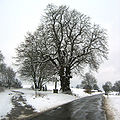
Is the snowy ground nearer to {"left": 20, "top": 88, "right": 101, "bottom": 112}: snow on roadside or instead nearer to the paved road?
{"left": 20, "top": 88, "right": 101, "bottom": 112}: snow on roadside

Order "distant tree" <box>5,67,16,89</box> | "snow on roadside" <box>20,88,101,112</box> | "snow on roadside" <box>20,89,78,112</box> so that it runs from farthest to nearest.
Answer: "distant tree" <box>5,67,16,89</box>, "snow on roadside" <box>20,88,101,112</box>, "snow on roadside" <box>20,89,78,112</box>

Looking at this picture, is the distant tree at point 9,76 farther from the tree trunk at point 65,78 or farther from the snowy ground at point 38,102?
the snowy ground at point 38,102

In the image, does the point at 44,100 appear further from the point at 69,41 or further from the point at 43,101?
the point at 69,41

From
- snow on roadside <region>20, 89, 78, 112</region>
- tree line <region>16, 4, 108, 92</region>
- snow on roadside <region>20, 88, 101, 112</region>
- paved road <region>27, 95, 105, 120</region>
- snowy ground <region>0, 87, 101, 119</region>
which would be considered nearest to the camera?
paved road <region>27, 95, 105, 120</region>

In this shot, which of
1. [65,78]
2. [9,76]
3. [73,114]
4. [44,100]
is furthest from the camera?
[9,76]

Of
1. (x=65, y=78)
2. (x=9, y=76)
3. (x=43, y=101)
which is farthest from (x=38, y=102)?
(x=9, y=76)

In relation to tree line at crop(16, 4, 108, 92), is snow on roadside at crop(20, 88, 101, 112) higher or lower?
lower

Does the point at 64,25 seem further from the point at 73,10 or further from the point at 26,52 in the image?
the point at 26,52

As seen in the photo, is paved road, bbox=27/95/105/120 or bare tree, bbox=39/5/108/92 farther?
bare tree, bbox=39/5/108/92

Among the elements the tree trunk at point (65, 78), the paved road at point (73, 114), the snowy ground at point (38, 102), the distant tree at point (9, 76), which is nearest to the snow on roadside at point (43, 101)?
the snowy ground at point (38, 102)

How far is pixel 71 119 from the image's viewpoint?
31.1 feet

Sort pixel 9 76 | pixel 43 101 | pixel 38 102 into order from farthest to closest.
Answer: pixel 9 76, pixel 43 101, pixel 38 102

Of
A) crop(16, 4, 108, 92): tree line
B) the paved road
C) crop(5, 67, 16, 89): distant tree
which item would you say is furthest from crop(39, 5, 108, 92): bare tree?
crop(5, 67, 16, 89): distant tree

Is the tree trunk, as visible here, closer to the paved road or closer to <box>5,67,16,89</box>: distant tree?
the paved road
